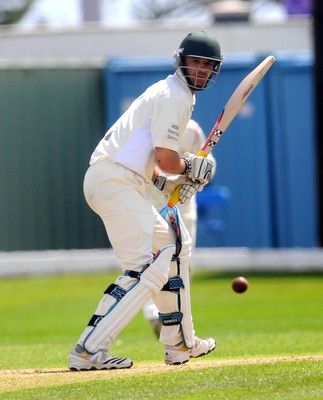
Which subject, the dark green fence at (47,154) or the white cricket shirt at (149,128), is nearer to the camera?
the white cricket shirt at (149,128)

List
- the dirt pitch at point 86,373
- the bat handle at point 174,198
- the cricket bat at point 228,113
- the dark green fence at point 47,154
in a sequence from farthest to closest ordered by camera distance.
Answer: the dark green fence at point 47,154 → the cricket bat at point 228,113 → the bat handle at point 174,198 → the dirt pitch at point 86,373

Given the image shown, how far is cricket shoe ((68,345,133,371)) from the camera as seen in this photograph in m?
7.96

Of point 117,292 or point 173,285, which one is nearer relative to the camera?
point 117,292

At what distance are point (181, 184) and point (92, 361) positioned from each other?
128cm

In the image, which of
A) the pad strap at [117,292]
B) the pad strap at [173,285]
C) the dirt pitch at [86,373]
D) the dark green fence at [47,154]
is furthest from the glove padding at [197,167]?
the dark green fence at [47,154]

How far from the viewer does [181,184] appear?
27.6 feet

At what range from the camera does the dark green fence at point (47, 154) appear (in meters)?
19.5

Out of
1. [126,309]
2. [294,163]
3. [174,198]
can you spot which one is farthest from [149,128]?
[294,163]

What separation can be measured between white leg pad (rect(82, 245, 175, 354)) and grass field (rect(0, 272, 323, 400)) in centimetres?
20

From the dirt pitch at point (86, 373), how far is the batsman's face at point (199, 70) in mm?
1746

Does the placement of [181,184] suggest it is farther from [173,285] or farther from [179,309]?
[179,309]

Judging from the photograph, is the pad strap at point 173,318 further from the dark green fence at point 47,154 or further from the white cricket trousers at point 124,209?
the dark green fence at point 47,154

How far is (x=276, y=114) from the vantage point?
20.0 m

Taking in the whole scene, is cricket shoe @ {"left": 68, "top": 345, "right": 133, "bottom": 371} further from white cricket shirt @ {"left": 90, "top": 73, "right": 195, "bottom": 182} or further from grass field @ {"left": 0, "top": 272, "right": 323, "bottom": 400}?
white cricket shirt @ {"left": 90, "top": 73, "right": 195, "bottom": 182}
